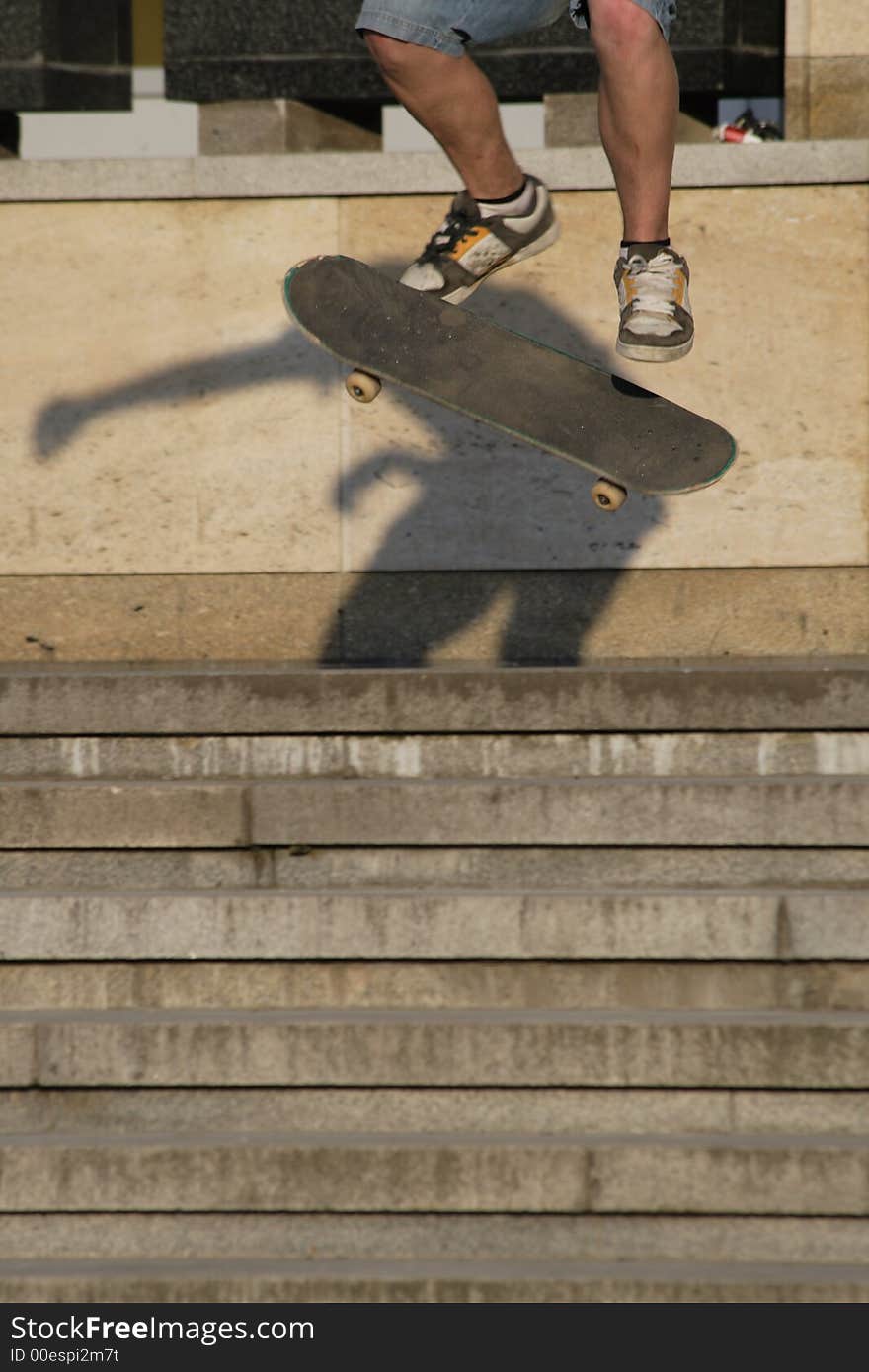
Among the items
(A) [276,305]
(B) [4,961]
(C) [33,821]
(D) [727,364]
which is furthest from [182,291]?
(B) [4,961]

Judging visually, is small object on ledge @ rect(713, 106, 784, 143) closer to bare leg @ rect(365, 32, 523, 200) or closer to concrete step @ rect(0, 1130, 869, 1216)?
bare leg @ rect(365, 32, 523, 200)

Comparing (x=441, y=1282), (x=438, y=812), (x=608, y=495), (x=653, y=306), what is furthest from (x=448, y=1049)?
(x=653, y=306)

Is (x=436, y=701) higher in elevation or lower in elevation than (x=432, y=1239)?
higher

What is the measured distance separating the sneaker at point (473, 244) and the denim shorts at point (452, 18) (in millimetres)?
629

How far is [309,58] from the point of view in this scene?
8.84m

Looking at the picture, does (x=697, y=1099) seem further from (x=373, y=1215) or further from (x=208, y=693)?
(x=208, y=693)

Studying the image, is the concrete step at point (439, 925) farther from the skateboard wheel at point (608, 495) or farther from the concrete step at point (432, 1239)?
the skateboard wheel at point (608, 495)

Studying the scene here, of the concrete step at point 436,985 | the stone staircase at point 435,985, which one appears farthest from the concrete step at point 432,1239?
the concrete step at point 436,985

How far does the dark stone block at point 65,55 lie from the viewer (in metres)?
8.91

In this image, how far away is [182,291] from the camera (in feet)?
27.9

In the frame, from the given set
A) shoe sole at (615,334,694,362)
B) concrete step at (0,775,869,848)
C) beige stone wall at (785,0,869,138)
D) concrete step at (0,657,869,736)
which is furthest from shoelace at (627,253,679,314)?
beige stone wall at (785,0,869,138)

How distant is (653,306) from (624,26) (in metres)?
0.79

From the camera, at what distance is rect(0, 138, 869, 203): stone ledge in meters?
8.04

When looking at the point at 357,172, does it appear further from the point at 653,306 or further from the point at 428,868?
the point at 428,868
